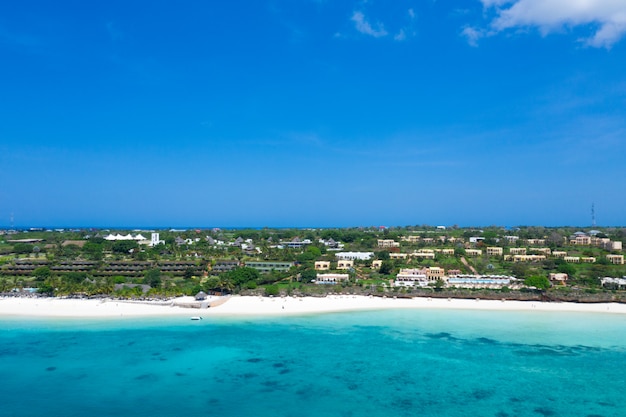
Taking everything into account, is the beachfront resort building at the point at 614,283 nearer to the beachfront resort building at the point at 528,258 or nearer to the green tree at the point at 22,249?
the beachfront resort building at the point at 528,258

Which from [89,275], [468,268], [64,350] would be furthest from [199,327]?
[468,268]

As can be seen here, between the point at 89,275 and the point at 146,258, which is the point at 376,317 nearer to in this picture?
the point at 89,275

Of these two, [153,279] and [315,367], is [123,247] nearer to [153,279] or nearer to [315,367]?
[153,279]

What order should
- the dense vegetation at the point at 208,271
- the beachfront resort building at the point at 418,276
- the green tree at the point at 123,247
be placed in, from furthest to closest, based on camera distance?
the green tree at the point at 123,247 → the beachfront resort building at the point at 418,276 → the dense vegetation at the point at 208,271

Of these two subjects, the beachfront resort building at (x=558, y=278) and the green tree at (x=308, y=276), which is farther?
the green tree at (x=308, y=276)

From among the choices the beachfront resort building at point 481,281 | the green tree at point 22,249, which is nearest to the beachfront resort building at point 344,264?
the beachfront resort building at point 481,281

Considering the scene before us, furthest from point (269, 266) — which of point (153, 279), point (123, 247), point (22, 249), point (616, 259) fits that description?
point (616, 259)
